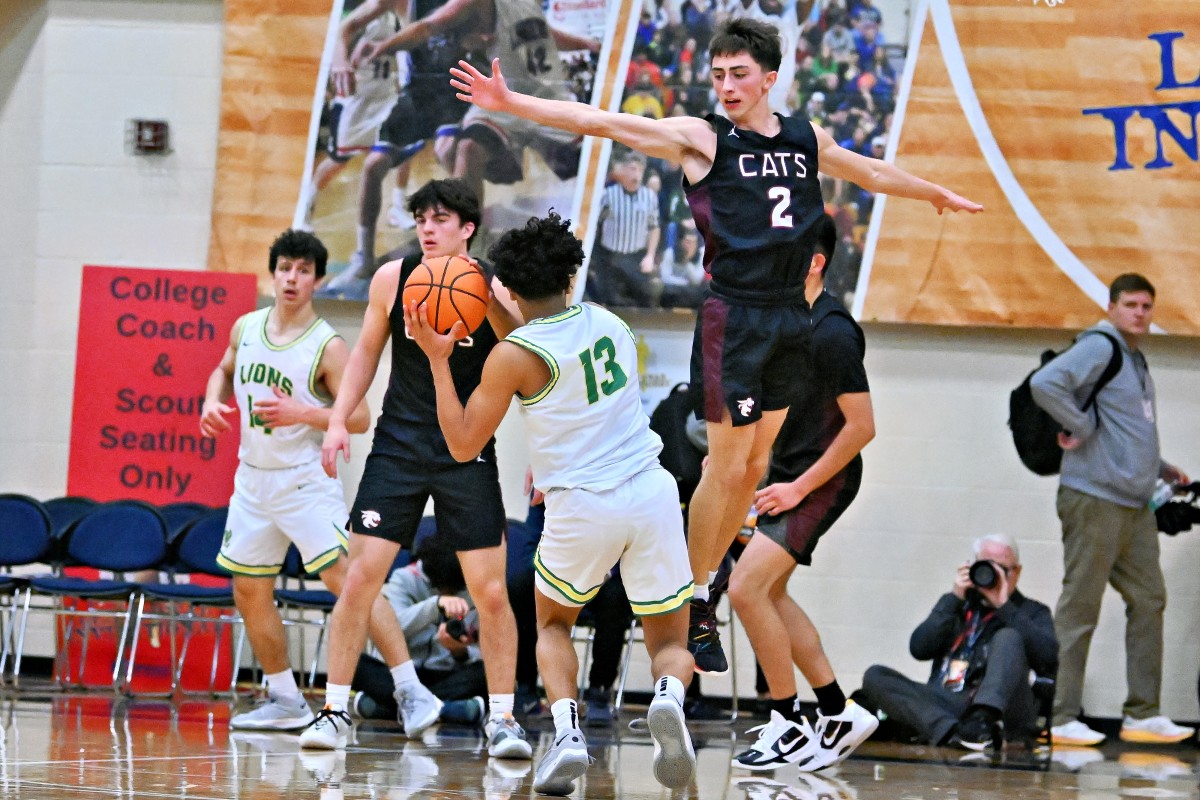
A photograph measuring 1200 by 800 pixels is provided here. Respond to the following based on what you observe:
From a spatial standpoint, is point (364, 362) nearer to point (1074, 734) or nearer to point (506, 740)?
point (506, 740)

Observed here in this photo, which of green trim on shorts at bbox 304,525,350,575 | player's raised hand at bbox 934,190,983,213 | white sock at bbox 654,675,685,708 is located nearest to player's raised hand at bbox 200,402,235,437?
green trim on shorts at bbox 304,525,350,575

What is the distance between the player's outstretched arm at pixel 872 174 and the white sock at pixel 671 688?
1878 mm

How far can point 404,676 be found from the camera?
6012 millimetres

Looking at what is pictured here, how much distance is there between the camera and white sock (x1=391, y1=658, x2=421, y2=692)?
19.6 feet

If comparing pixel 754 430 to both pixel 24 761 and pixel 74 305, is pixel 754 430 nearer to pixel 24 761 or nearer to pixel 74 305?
pixel 24 761

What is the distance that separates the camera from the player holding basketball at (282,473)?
6176 millimetres

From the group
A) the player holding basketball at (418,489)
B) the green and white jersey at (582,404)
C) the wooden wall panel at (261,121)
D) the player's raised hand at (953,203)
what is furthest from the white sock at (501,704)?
the wooden wall panel at (261,121)

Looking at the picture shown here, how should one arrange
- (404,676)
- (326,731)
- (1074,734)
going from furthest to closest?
(1074,734), (404,676), (326,731)

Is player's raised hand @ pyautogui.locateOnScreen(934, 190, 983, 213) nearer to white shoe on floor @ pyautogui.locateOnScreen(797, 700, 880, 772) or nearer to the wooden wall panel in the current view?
white shoe on floor @ pyautogui.locateOnScreen(797, 700, 880, 772)

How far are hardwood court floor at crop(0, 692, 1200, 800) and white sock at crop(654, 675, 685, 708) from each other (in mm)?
325

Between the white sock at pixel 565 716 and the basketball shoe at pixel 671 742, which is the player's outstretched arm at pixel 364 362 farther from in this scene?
the basketball shoe at pixel 671 742

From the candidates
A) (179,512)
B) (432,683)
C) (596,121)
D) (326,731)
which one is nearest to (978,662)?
(432,683)

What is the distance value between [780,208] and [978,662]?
3114 mm

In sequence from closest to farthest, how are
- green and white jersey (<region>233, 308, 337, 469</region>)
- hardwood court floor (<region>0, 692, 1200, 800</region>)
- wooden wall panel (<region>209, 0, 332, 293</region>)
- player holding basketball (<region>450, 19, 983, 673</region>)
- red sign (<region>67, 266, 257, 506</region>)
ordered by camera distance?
hardwood court floor (<region>0, 692, 1200, 800</region>), player holding basketball (<region>450, 19, 983, 673</region>), green and white jersey (<region>233, 308, 337, 469</region>), red sign (<region>67, 266, 257, 506</region>), wooden wall panel (<region>209, 0, 332, 293</region>)
